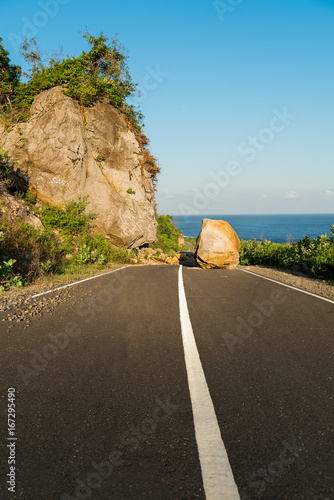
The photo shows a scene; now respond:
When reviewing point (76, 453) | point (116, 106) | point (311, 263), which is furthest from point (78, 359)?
point (116, 106)

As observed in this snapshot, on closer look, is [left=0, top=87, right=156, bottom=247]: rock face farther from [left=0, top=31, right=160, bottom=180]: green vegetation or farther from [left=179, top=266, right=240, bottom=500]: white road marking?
[left=179, top=266, right=240, bottom=500]: white road marking

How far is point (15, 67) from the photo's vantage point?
73.8 ft

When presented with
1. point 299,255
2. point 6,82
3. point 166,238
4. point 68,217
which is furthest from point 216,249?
point 6,82

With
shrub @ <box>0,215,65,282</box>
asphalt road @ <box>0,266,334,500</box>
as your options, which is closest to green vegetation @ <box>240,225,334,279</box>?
asphalt road @ <box>0,266,334,500</box>

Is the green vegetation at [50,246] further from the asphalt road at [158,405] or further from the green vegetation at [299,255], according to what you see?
the green vegetation at [299,255]

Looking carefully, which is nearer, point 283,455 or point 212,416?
point 283,455

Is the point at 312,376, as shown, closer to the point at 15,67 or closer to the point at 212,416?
the point at 212,416

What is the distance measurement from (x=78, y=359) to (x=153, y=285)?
5.93 meters

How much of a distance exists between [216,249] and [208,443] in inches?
597

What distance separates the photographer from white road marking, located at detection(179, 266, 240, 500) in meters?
1.82

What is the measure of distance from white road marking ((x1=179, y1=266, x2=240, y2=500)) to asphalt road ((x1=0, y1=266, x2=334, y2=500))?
0.04 metres

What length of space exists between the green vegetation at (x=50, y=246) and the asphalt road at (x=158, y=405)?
4546 mm

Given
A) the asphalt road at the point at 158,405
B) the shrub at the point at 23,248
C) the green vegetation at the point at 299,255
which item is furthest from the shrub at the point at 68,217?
the asphalt road at the point at 158,405

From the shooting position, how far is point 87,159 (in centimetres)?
2211
